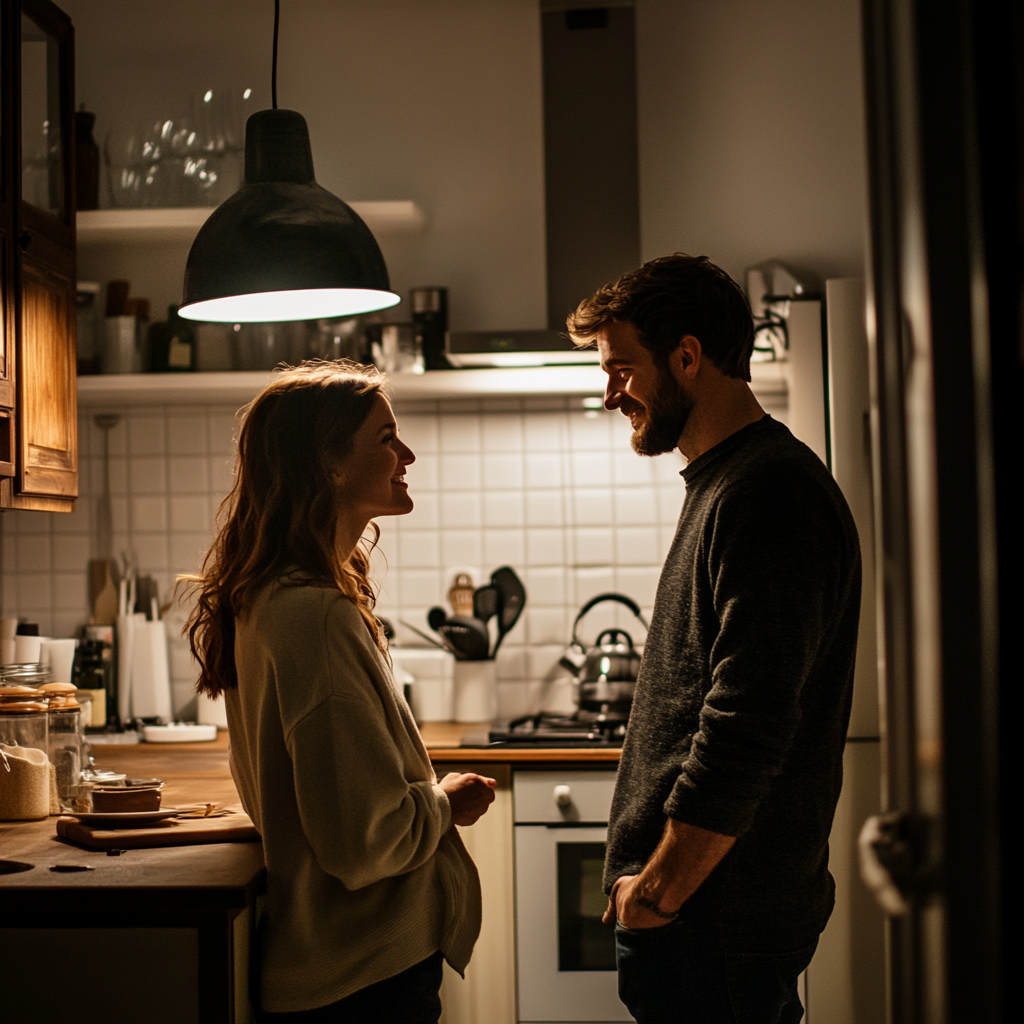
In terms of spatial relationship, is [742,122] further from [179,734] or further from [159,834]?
[159,834]

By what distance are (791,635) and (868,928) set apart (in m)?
1.64

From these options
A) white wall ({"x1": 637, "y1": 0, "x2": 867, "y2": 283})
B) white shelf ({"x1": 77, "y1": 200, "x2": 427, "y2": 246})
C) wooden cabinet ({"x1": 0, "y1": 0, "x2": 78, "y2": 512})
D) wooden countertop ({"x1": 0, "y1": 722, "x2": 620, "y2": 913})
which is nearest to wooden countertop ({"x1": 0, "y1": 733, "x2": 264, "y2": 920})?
wooden countertop ({"x1": 0, "y1": 722, "x2": 620, "y2": 913})

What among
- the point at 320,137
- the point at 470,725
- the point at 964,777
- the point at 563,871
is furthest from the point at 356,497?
the point at 320,137

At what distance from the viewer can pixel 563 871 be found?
269 centimetres

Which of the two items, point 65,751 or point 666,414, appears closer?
point 666,414

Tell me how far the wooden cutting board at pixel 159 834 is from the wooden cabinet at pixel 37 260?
41.9 inches

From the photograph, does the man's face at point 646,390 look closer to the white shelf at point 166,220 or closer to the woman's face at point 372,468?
the woman's face at point 372,468

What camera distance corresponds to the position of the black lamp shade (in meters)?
1.80

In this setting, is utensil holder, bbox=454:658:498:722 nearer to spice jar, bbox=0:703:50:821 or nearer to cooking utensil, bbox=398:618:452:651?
cooking utensil, bbox=398:618:452:651

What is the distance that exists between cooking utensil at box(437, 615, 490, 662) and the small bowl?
4.96 ft

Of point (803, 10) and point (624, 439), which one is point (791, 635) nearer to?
point (624, 439)

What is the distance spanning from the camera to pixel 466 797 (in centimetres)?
153

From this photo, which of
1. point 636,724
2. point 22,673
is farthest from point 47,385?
point 636,724

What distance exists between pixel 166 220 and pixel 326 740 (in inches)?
88.7
